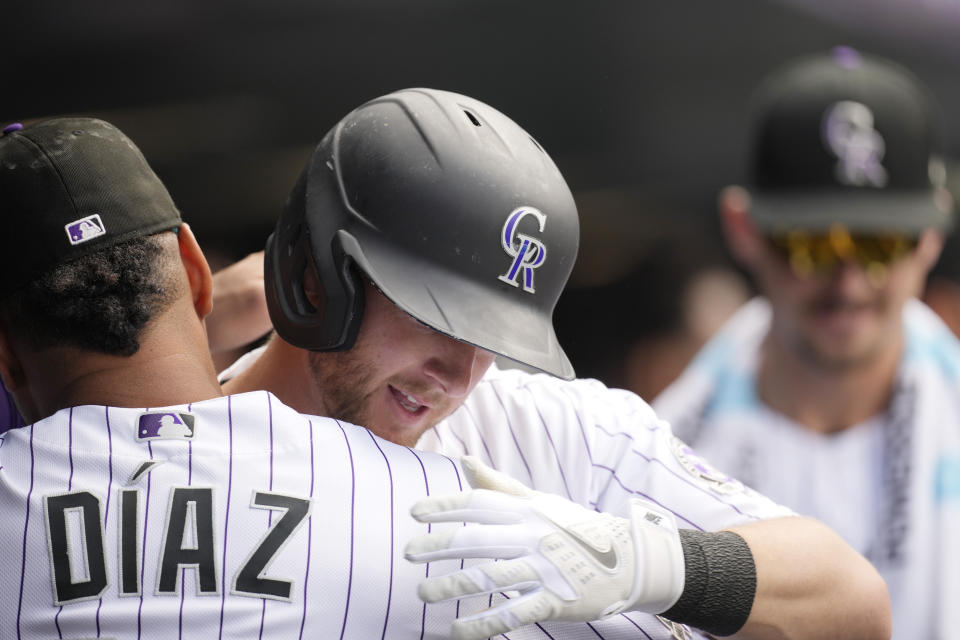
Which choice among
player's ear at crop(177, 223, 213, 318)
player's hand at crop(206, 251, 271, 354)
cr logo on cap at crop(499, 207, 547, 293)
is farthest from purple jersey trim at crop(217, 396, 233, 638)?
player's hand at crop(206, 251, 271, 354)

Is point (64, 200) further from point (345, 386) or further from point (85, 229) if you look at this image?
point (345, 386)

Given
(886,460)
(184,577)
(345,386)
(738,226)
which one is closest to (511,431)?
(345,386)

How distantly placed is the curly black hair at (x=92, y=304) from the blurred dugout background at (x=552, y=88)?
255 cm

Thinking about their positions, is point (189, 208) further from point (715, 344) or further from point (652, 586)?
point (652, 586)

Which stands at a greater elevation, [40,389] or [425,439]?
[40,389]

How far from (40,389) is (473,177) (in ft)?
2.30

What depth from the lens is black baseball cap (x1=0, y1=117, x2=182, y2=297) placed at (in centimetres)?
158

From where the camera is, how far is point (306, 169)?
1.94 metres

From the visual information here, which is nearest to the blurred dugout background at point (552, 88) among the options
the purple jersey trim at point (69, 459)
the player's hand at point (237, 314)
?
the player's hand at point (237, 314)

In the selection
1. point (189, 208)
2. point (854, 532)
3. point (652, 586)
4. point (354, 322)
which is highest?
point (354, 322)

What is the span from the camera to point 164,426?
150 cm

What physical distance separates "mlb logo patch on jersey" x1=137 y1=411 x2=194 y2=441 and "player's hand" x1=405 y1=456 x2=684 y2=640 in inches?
12.8

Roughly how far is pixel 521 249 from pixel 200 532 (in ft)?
2.19

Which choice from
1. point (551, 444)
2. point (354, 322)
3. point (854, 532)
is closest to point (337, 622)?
point (354, 322)
